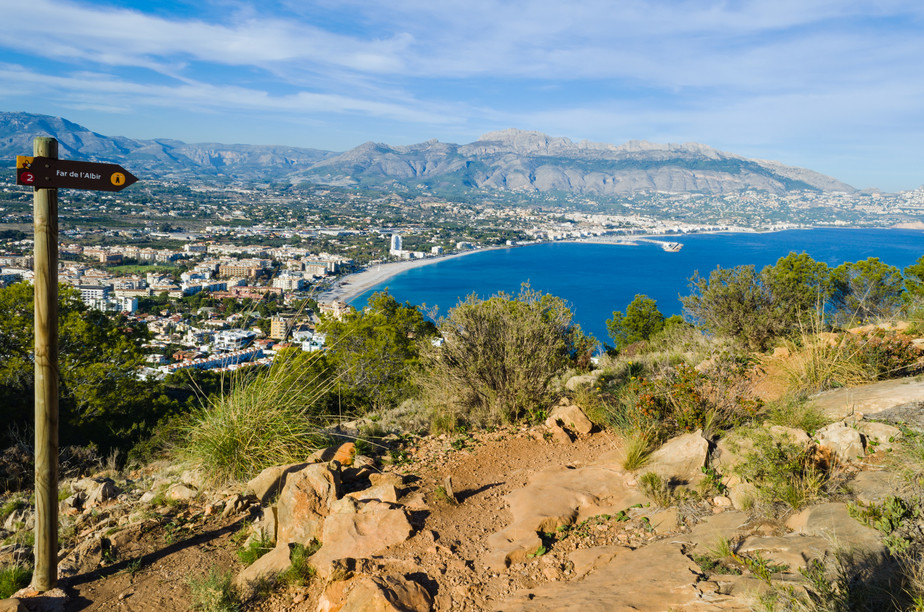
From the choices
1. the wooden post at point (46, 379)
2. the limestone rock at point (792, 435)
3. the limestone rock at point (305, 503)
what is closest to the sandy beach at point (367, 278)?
the limestone rock at point (305, 503)

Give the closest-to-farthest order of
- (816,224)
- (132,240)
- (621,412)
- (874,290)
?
(621,412)
(874,290)
(132,240)
(816,224)

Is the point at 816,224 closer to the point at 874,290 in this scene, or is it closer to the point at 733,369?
the point at 874,290

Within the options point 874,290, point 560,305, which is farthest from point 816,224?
point 560,305

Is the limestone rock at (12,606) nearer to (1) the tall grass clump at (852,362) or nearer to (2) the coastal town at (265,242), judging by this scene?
(2) the coastal town at (265,242)

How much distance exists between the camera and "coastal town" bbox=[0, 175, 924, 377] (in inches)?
536

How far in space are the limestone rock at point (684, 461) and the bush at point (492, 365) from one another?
71.2 inches

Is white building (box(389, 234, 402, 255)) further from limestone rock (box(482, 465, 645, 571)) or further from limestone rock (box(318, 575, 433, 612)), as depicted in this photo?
limestone rock (box(318, 575, 433, 612))

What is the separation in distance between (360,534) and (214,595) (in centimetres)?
75

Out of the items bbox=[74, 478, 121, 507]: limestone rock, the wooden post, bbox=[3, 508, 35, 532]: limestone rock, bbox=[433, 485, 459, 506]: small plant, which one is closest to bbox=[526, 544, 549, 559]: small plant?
bbox=[433, 485, 459, 506]: small plant

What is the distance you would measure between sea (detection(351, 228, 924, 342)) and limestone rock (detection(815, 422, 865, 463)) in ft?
96.0

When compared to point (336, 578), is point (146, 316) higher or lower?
lower

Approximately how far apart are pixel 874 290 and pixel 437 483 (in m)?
13.9

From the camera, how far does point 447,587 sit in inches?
101

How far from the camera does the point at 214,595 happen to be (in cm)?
256
